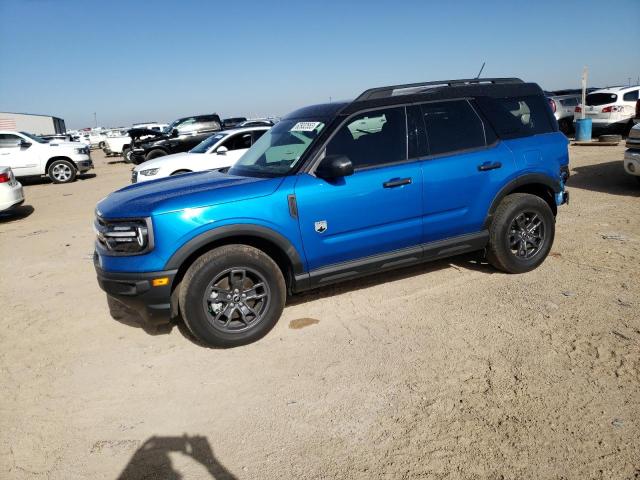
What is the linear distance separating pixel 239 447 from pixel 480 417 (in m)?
1.40

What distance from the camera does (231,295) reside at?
3547 mm

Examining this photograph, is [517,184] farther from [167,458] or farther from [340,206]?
[167,458]

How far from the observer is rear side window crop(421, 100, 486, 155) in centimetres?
412

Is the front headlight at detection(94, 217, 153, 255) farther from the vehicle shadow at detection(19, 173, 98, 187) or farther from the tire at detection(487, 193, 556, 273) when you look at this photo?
the vehicle shadow at detection(19, 173, 98, 187)

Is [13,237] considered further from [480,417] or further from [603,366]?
[603,366]

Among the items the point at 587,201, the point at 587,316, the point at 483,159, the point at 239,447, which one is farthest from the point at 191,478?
the point at 587,201

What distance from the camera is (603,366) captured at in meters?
2.98

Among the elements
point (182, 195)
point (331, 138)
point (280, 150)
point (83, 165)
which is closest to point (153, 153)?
point (83, 165)

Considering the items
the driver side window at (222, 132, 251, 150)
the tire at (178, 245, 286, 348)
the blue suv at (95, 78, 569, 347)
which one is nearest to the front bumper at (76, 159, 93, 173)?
the driver side window at (222, 132, 251, 150)

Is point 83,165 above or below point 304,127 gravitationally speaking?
below

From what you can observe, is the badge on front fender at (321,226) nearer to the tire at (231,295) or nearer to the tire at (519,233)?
the tire at (231,295)

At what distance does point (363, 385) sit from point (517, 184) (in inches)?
104

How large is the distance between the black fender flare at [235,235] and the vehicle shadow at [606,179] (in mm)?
6699

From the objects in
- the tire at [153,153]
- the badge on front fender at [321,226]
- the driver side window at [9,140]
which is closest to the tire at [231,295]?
the badge on front fender at [321,226]
